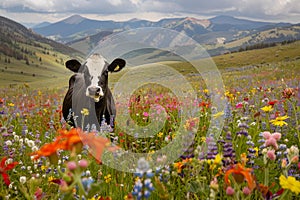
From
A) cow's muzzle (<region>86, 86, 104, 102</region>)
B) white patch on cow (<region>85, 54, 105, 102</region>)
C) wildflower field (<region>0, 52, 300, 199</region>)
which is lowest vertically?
wildflower field (<region>0, 52, 300, 199</region>)

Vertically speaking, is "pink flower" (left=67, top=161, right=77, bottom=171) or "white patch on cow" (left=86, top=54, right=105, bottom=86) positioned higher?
"white patch on cow" (left=86, top=54, right=105, bottom=86)

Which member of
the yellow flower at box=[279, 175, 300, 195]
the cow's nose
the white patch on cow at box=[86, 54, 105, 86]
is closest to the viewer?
the yellow flower at box=[279, 175, 300, 195]

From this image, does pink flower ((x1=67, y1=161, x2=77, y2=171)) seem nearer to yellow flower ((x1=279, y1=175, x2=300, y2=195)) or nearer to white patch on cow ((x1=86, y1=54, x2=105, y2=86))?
yellow flower ((x1=279, y1=175, x2=300, y2=195))

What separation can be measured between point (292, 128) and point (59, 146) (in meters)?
4.59

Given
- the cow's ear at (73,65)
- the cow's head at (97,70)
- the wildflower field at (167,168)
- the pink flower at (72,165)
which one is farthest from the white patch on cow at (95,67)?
the pink flower at (72,165)

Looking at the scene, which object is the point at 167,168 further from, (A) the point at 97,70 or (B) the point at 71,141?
(A) the point at 97,70

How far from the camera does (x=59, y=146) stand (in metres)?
1.53

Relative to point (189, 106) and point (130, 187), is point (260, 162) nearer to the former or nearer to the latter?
point (130, 187)

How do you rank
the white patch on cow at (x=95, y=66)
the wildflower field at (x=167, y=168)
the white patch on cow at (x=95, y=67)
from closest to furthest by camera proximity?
the wildflower field at (x=167, y=168) → the white patch on cow at (x=95, y=67) → the white patch on cow at (x=95, y=66)

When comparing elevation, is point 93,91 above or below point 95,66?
below

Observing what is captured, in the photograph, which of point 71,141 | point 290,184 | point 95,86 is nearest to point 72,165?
point 71,141

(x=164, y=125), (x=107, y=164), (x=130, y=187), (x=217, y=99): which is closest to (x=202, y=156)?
(x=130, y=187)

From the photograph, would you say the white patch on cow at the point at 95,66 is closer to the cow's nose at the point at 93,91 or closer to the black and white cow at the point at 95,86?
the black and white cow at the point at 95,86

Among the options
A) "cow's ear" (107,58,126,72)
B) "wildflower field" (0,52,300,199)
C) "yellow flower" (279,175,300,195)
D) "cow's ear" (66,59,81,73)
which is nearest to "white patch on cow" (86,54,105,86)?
"cow's ear" (107,58,126,72)
